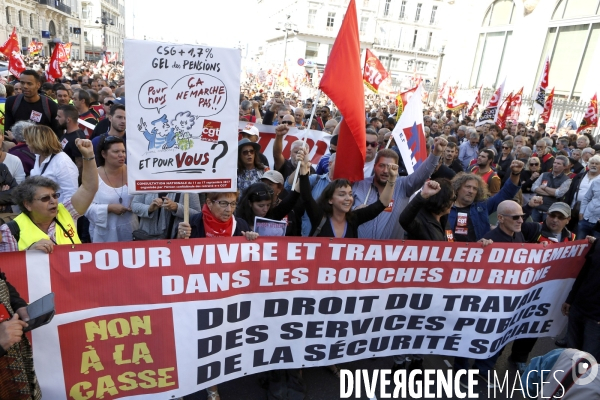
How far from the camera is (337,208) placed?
3.47 metres

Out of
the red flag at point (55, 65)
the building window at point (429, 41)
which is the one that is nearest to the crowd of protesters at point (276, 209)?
the red flag at point (55, 65)

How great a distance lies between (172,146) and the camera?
105 inches

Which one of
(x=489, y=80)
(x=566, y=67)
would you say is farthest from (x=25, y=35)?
(x=566, y=67)

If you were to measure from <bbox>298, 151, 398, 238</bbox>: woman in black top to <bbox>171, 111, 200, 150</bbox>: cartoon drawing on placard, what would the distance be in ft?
3.31

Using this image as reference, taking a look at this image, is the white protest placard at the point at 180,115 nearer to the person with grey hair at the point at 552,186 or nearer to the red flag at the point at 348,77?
the red flag at the point at 348,77

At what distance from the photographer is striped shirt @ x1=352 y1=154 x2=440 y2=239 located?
3.85m

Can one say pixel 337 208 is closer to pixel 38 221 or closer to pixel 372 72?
pixel 38 221

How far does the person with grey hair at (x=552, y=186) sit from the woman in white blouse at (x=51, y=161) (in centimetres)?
679

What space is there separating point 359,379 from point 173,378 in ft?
5.41

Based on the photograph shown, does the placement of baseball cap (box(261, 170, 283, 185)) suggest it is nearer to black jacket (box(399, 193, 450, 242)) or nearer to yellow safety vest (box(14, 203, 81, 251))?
black jacket (box(399, 193, 450, 242))

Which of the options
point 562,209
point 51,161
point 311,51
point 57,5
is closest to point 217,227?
point 51,161

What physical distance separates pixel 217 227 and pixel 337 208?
1.04m

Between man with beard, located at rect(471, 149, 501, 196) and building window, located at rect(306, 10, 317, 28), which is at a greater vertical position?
building window, located at rect(306, 10, 317, 28)

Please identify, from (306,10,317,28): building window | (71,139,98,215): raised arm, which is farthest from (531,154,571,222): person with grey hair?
(306,10,317,28): building window
